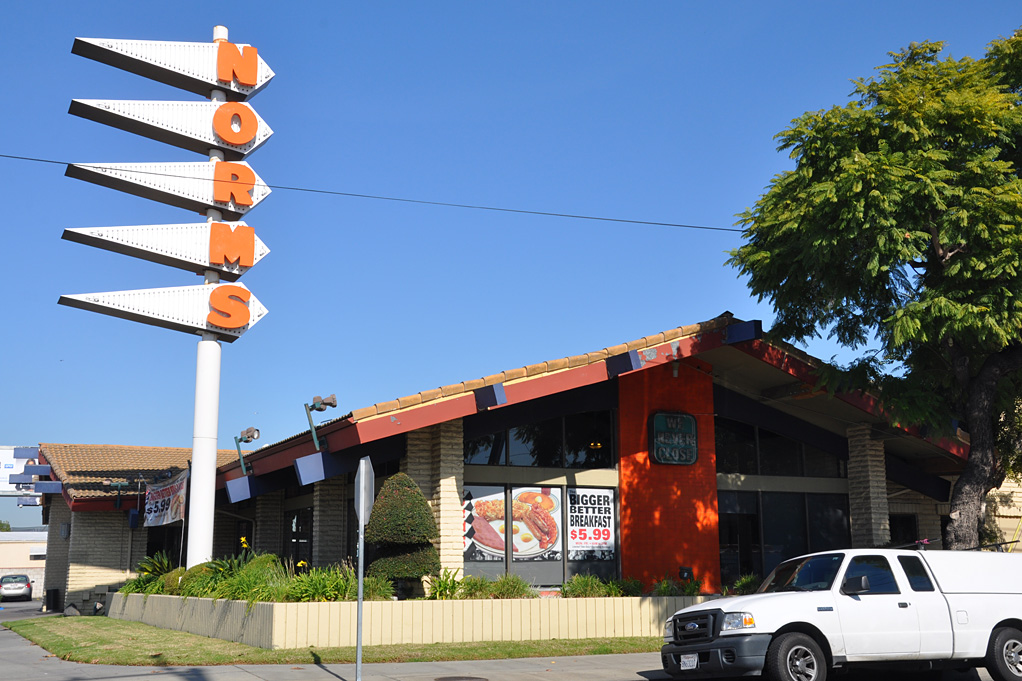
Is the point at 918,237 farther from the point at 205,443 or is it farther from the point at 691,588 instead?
the point at 205,443

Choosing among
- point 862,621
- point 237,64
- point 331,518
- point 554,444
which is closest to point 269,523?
point 331,518

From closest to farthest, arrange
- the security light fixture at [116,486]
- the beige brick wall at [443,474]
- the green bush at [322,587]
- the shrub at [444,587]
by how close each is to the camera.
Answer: the green bush at [322,587] < the shrub at [444,587] < the beige brick wall at [443,474] < the security light fixture at [116,486]

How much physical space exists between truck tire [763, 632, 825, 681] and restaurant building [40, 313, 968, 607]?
25.7ft

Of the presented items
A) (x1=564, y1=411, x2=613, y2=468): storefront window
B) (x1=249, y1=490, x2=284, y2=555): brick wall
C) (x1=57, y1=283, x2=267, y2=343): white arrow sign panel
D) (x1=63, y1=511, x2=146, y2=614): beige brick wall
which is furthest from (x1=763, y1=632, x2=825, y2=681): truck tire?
(x1=63, y1=511, x2=146, y2=614): beige brick wall

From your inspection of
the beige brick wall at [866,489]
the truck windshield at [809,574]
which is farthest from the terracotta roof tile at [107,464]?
the truck windshield at [809,574]

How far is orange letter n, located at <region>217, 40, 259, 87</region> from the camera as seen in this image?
2112 centimetres

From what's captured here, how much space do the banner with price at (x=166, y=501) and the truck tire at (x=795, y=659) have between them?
1502 centimetres

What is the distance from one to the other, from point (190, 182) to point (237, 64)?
297 centimetres

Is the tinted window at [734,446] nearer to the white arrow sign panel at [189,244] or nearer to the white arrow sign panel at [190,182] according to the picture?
the white arrow sign panel at [189,244]

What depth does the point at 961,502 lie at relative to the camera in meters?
16.9

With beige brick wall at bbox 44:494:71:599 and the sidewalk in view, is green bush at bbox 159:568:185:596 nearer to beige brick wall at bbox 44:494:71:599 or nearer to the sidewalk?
the sidewalk

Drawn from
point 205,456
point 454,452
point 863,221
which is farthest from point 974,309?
point 205,456

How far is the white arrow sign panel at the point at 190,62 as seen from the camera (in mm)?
20141

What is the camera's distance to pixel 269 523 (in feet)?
81.9
